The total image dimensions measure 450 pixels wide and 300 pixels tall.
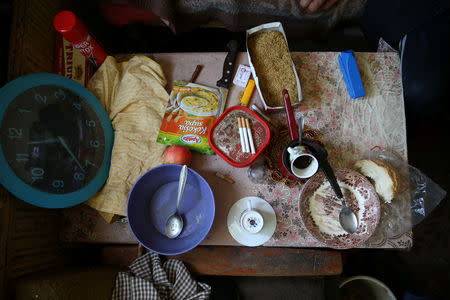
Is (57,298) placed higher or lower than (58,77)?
lower

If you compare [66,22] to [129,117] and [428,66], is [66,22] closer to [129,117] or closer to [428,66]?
[129,117]

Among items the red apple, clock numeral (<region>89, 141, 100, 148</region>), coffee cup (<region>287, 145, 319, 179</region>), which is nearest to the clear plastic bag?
coffee cup (<region>287, 145, 319, 179</region>)

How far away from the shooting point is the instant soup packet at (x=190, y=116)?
1.09 m

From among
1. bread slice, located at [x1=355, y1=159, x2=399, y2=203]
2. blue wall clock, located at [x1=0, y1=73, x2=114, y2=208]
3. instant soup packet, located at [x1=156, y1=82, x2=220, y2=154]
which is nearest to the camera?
blue wall clock, located at [x1=0, y1=73, x2=114, y2=208]

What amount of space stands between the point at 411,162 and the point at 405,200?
3.59 feet

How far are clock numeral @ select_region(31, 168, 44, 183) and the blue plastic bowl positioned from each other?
0.34 m

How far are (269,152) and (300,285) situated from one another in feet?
2.52

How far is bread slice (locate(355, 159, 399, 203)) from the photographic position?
994 mm

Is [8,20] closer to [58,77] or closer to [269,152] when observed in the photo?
[58,77]

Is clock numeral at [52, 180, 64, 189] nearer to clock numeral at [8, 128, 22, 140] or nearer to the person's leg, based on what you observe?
clock numeral at [8, 128, 22, 140]

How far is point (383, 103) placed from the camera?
1166mm

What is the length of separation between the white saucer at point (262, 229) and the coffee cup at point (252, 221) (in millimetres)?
30

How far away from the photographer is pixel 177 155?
104 cm

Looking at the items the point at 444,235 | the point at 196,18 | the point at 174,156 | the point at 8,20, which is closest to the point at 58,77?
the point at 8,20
